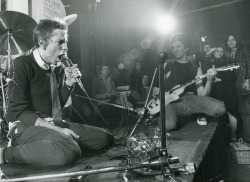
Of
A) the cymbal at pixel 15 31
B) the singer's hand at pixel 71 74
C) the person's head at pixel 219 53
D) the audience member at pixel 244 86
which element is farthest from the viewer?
the person's head at pixel 219 53

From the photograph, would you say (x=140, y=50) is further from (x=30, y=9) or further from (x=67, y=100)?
(x=67, y=100)

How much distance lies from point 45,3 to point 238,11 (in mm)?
8159

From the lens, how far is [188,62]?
4.76m

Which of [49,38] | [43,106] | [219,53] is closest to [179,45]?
[219,53]

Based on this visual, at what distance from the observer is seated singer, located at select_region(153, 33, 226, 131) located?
4.33m

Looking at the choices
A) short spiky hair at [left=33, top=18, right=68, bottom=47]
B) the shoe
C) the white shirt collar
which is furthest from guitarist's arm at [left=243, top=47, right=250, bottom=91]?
the white shirt collar

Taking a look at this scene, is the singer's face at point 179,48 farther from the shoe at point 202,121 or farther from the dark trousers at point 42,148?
the dark trousers at point 42,148

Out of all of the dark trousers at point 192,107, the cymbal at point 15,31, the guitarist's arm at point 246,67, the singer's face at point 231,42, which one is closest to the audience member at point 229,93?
the guitarist's arm at point 246,67

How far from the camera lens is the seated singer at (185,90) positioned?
433 centimetres

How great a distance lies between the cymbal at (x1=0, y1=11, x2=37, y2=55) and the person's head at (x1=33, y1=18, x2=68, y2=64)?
0.68 m

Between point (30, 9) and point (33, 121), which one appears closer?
point (33, 121)

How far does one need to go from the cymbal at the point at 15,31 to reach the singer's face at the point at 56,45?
890 mm

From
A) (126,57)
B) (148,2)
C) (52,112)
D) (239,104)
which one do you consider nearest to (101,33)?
(126,57)

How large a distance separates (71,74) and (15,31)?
119 cm
